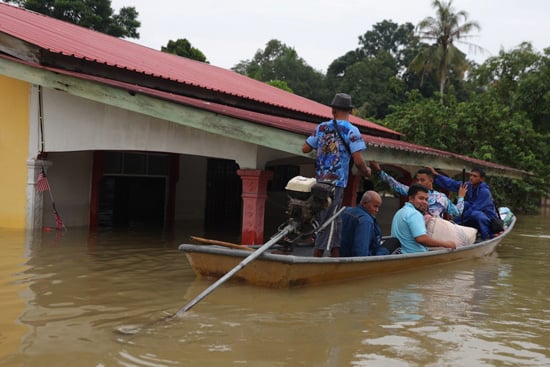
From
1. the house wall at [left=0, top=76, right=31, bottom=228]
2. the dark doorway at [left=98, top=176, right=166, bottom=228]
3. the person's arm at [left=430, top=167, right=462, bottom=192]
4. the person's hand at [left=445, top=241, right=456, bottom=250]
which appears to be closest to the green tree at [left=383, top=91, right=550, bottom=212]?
Answer: the person's arm at [left=430, top=167, right=462, bottom=192]

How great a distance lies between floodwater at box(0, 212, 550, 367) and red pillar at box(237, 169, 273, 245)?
3.43 ft

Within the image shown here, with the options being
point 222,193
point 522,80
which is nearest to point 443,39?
point 522,80

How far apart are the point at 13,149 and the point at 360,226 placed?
6864mm

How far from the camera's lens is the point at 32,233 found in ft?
33.4

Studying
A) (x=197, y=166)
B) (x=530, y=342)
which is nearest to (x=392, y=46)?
(x=197, y=166)

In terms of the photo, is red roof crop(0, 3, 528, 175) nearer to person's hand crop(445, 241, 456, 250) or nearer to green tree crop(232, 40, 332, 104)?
person's hand crop(445, 241, 456, 250)

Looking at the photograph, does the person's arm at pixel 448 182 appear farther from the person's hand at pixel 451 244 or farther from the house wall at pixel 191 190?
the house wall at pixel 191 190

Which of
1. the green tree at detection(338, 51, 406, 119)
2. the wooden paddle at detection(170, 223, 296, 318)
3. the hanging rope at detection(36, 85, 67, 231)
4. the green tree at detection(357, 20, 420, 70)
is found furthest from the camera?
the green tree at detection(357, 20, 420, 70)

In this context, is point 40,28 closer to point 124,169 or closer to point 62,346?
point 124,169

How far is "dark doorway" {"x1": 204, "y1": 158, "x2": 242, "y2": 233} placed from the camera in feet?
51.1

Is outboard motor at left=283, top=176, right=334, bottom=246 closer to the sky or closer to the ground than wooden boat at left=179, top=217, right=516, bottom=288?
closer to the sky

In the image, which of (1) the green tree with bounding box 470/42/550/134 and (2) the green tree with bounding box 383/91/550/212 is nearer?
(2) the green tree with bounding box 383/91/550/212

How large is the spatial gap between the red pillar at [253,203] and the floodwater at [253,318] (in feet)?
3.43

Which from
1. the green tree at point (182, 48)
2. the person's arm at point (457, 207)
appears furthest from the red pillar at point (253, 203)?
the green tree at point (182, 48)
